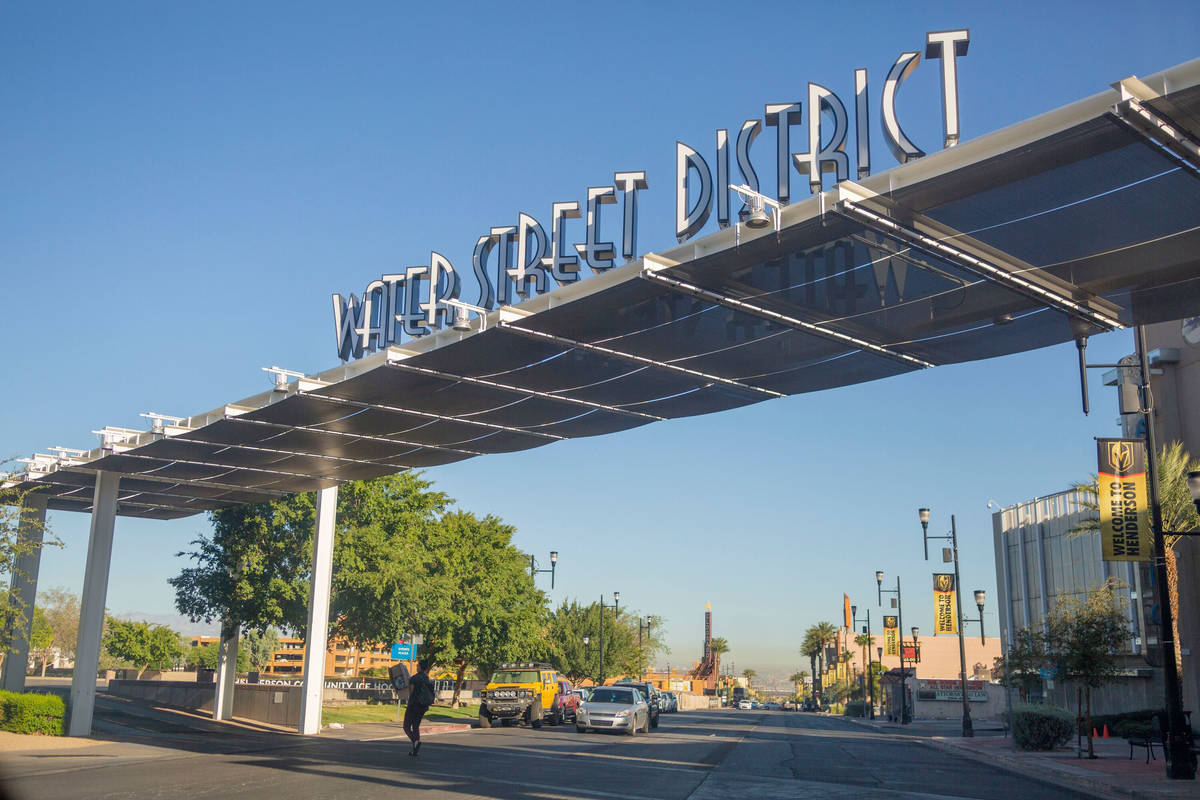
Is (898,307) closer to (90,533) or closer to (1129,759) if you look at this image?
(1129,759)

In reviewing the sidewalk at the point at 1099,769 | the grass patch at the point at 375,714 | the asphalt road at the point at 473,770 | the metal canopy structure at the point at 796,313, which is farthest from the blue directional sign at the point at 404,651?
the sidewalk at the point at 1099,769

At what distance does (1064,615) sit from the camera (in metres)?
32.6

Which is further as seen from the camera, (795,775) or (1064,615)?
(1064,615)

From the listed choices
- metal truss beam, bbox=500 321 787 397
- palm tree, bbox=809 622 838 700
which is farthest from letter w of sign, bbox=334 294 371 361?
palm tree, bbox=809 622 838 700

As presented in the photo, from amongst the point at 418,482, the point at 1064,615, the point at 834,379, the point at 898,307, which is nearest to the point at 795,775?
the point at 834,379

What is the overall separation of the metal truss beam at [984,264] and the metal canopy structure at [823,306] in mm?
29

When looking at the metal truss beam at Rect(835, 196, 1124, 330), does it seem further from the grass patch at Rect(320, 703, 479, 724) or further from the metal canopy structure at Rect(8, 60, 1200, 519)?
the grass patch at Rect(320, 703, 479, 724)

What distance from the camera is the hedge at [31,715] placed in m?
24.8

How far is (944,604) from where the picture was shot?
48.9m

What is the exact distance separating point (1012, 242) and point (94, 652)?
24505mm

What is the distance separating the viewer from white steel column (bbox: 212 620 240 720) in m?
33.3

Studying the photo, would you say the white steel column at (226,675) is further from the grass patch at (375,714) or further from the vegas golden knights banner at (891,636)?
the vegas golden knights banner at (891,636)

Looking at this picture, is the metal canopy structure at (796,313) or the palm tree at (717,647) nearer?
the metal canopy structure at (796,313)

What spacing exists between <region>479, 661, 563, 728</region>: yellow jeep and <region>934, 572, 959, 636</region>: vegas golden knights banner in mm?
20661
